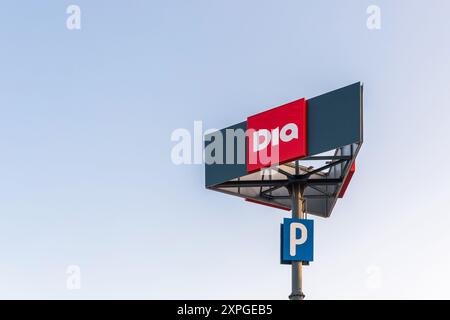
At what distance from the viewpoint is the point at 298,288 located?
3381cm

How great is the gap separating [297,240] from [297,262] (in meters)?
1.02

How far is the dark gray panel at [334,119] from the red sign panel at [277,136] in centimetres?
39

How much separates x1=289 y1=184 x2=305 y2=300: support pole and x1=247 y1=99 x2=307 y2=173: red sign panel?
2.56m

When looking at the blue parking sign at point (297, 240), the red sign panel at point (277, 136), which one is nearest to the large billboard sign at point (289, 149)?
the red sign panel at point (277, 136)

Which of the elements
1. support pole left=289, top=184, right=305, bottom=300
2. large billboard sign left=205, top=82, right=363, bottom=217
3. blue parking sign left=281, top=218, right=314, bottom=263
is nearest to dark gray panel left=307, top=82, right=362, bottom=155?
large billboard sign left=205, top=82, right=363, bottom=217

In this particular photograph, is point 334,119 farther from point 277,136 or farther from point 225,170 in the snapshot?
point 225,170

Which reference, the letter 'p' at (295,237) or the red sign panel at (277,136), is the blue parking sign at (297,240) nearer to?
the letter 'p' at (295,237)

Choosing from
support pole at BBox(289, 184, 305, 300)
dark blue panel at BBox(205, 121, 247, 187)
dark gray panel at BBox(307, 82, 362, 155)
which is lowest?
support pole at BBox(289, 184, 305, 300)

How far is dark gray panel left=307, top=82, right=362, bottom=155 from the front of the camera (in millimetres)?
30812

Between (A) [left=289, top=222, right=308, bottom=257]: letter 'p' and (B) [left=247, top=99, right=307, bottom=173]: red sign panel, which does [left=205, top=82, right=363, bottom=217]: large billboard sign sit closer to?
(B) [left=247, top=99, right=307, bottom=173]: red sign panel

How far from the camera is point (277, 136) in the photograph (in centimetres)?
3306
